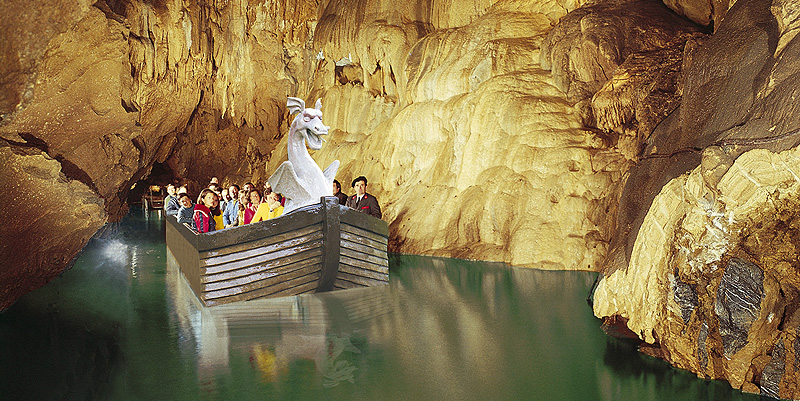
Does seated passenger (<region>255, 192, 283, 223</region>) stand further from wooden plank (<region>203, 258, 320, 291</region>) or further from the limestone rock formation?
the limestone rock formation

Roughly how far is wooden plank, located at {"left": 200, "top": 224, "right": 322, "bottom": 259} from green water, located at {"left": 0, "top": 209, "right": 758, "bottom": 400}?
2.16 feet

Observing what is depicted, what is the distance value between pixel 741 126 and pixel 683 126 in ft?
4.50

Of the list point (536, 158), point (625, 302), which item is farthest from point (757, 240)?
point (536, 158)

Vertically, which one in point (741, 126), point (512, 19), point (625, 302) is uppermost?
point (512, 19)

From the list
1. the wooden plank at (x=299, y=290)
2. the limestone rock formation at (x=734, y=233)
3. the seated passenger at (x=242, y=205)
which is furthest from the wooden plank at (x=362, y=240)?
the limestone rock formation at (x=734, y=233)

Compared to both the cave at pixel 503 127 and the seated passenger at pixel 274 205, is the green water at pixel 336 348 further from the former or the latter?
the seated passenger at pixel 274 205

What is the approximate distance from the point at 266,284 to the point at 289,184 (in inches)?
55.7

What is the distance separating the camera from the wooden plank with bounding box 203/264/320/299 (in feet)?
22.6

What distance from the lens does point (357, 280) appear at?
25.8 feet

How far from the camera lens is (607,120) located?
10086 mm

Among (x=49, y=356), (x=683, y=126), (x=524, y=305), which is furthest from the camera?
(x=524, y=305)

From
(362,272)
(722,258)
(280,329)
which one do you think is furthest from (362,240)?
(722,258)

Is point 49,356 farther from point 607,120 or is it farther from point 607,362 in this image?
point 607,120

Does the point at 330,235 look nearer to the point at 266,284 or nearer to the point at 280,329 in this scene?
the point at 266,284
